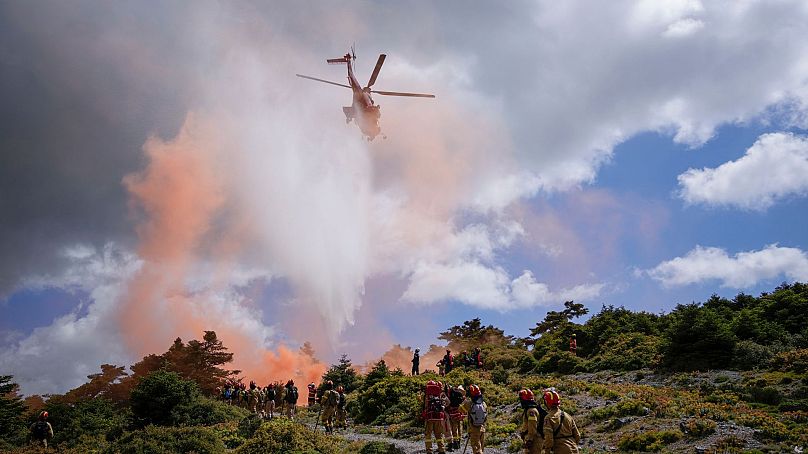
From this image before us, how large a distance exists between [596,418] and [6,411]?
35.0m

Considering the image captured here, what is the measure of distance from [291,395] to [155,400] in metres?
7.46

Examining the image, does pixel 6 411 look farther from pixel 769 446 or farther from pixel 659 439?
pixel 769 446

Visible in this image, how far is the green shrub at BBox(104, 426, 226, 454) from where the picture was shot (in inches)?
627

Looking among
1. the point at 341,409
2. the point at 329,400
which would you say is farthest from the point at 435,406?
the point at 341,409

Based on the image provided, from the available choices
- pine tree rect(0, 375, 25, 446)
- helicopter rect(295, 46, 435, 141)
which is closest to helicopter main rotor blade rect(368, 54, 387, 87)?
helicopter rect(295, 46, 435, 141)

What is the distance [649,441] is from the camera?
48.9 ft

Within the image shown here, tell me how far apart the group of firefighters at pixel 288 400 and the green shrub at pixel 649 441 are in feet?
42.9

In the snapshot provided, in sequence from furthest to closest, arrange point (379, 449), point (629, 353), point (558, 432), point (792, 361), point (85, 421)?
point (629, 353) < point (85, 421) < point (792, 361) < point (379, 449) < point (558, 432)

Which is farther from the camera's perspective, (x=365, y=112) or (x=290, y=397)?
(x=365, y=112)

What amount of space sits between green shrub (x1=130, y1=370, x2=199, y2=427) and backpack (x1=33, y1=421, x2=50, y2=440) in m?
4.16

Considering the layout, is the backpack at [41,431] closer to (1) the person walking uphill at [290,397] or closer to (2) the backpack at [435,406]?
(1) the person walking uphill at [290,397]

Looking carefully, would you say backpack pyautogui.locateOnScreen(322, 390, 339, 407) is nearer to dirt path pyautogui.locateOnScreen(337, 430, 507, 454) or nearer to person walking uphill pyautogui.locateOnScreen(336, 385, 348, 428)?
A: person walking uphill pyautogui.locateOnScreen(336, 385, 348, 428)

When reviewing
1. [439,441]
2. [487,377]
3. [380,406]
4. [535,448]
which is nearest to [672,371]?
[487,377]

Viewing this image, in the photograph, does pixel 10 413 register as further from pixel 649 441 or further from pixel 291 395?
pixel 649 441
